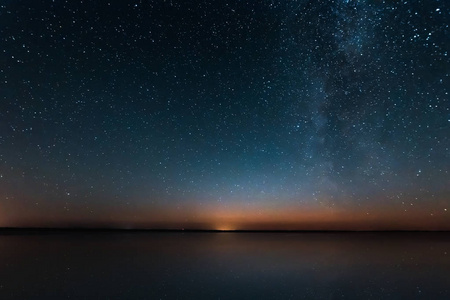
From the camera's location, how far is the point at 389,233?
533cm

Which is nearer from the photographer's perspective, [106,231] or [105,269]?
[105,269]

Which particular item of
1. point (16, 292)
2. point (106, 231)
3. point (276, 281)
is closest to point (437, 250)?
point (276, 281)

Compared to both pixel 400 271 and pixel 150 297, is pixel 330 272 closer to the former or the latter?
pixel 400 271

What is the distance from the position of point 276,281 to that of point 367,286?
46 centimetres

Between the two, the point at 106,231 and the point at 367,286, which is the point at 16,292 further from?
the point at 106,231

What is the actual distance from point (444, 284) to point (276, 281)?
2.81 feet

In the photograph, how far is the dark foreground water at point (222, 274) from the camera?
5.07 feet

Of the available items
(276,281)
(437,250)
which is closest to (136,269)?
(276,281)

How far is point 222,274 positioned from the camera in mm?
2002

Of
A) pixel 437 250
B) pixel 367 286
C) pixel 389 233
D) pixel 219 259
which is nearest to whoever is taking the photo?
pixel 367 286

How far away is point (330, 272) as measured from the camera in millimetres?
2090

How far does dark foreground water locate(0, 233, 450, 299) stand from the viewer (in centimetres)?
155

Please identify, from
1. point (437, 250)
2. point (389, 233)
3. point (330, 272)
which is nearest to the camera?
point (330, 272)

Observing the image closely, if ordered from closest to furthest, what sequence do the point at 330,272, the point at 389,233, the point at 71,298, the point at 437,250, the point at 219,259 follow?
the point at 71,298 → the point at 330,272 → the point at 219,259 → the point at 437,250 → the point at 389,233
